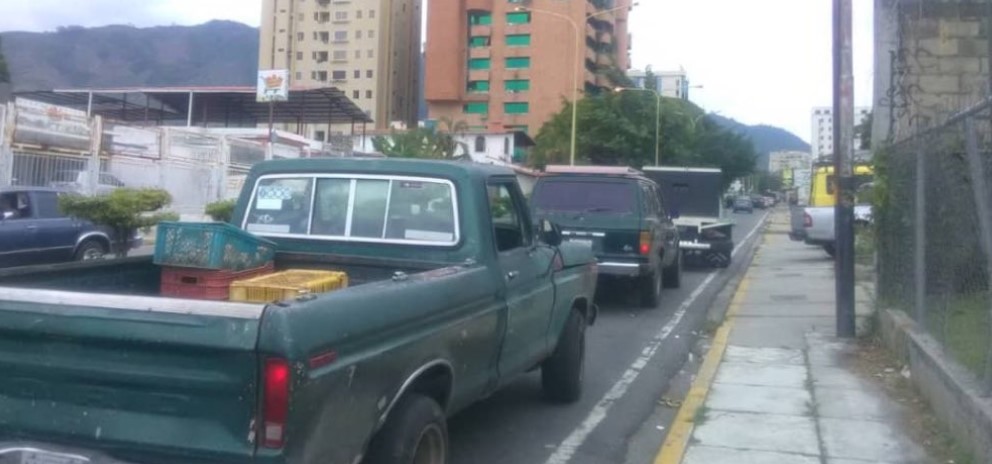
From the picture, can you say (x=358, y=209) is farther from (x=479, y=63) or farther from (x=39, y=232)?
(x=479, y=63)

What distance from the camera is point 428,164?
727 centimetres

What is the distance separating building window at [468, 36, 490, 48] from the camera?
273 feet

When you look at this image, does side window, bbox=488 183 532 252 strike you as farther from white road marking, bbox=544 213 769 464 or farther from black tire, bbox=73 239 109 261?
black tire, bbox=73 239 109 261

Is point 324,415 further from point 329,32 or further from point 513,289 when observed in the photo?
point 329,32

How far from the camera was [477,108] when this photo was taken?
84375 mm

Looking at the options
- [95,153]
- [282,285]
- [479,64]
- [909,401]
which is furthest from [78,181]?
[479,64]

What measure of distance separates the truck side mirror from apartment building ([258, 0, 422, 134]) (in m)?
88.5

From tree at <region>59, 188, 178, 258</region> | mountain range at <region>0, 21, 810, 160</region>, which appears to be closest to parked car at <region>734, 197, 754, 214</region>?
mountain range at <region>0, 21, 810, 160</region>

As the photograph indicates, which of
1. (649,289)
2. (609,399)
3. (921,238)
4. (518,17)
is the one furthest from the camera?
(518,17)

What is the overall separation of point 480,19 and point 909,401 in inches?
3002

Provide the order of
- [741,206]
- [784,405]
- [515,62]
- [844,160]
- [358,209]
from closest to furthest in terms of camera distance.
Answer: [358,209], [784,405], [844,160], [515,62], [741,206]

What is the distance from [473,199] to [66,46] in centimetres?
14494

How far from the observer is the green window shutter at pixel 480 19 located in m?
82.9

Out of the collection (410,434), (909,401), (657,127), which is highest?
(657,127)
